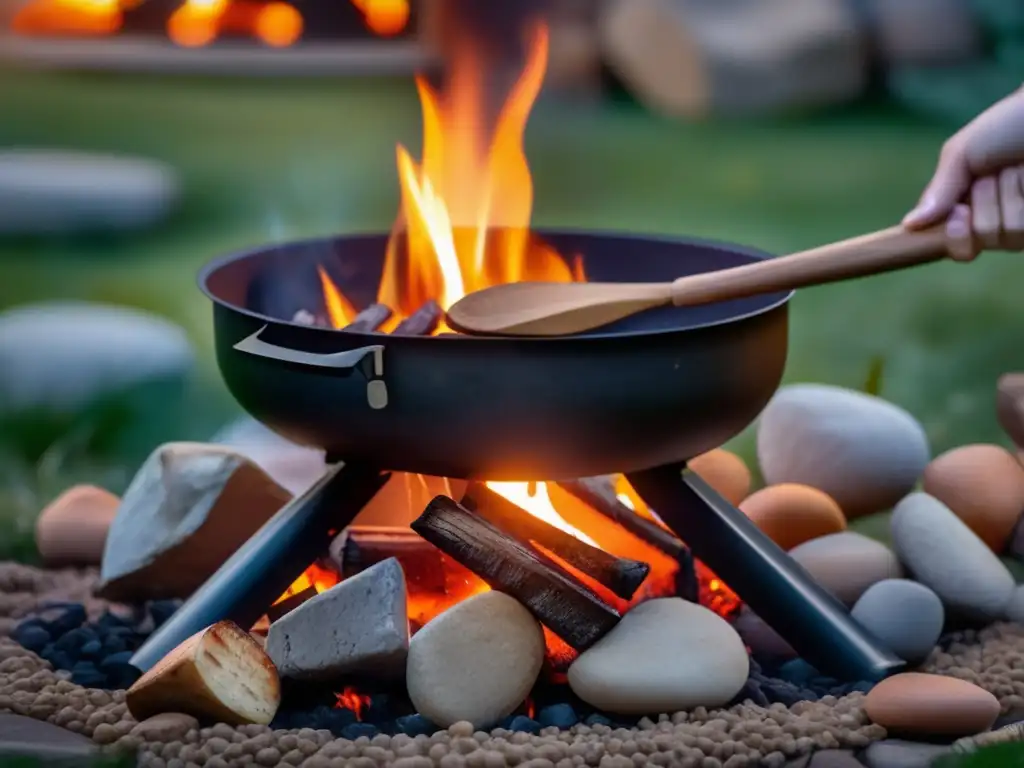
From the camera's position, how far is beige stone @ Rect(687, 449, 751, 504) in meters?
2.22

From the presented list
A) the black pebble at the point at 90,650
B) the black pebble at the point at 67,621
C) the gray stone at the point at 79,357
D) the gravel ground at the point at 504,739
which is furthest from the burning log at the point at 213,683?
the gray stone at the point at 79,357

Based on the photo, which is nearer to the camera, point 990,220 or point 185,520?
point 990,220

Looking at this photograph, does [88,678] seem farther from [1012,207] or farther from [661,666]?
[1012,207]

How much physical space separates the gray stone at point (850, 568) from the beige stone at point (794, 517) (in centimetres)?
11

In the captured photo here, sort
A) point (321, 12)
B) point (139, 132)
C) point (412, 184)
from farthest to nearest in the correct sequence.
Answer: point (321, 12), point (139, 132), point (412, 184)

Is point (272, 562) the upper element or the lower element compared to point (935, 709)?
upper

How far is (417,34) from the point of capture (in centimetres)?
714

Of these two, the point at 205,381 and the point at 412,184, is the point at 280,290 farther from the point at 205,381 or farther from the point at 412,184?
the point at 205,381

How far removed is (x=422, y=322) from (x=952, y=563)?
85 cm

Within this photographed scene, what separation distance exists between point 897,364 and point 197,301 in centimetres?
205

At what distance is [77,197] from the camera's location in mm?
5195

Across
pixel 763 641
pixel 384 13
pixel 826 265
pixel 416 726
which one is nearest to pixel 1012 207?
pixel 826 265

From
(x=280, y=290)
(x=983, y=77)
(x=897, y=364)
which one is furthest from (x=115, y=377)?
(x=983, y=77)

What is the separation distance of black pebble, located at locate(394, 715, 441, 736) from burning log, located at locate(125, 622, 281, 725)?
16cm
